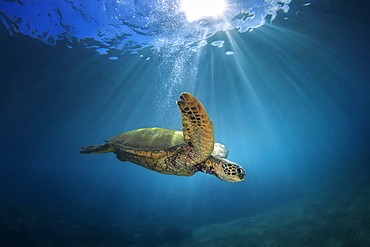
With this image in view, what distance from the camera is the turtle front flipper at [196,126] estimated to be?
2113 millimetres

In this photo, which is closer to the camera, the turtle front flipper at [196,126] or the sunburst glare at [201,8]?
the turtle front flipper at [196,126]

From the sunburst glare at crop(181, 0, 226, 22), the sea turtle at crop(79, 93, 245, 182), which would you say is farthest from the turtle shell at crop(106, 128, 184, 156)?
the sunburst glare at crop(181, 0, 226, 22)

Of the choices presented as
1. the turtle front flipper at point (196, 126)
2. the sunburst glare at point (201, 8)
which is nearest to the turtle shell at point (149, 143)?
the turtle front flipper at point (196, 126)

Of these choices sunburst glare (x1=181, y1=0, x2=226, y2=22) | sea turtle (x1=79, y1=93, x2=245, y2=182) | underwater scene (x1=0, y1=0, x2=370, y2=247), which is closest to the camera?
sea turtle (x1=79, y1=93, x2=245, y2=182)

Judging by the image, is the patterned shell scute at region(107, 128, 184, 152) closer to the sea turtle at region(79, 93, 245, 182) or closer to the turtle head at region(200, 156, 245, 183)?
the sea turtle at region(79, 93, 245, 182)

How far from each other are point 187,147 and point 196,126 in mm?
628

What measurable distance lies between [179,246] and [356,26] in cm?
2053

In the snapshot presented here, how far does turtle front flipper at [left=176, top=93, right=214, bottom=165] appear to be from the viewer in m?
2.11

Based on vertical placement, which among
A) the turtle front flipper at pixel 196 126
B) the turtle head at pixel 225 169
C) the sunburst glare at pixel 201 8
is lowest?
the turtle head at pixel 225 169

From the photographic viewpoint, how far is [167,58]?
12.2 meters

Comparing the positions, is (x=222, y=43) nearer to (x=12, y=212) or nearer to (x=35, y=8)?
(x=35, y=8)

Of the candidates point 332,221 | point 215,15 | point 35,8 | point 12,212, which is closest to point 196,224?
point 332,221

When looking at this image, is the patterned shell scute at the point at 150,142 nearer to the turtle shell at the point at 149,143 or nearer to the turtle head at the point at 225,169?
the turtle shell at the point at 149,143

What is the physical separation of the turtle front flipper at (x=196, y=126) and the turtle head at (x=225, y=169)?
1.50ft
